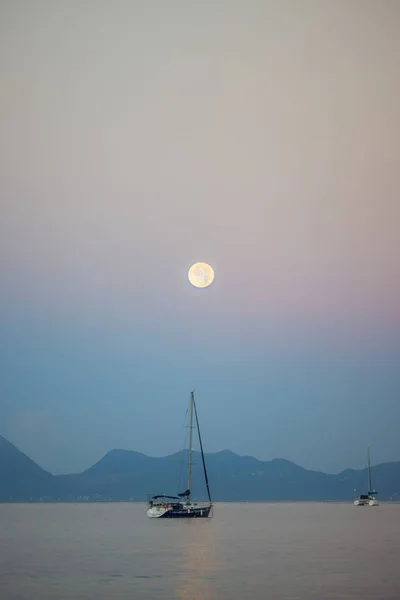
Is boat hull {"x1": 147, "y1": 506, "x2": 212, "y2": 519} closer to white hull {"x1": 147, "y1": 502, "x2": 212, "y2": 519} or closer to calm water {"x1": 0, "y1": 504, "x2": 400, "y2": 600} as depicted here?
white hull {"x1": 147, "y1": 502, "x2": 212, "y2": 519}

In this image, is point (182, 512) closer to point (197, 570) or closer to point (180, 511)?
point (180, 511)

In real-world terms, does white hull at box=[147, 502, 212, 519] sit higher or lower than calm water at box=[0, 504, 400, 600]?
higher

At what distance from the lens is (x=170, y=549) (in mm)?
80438

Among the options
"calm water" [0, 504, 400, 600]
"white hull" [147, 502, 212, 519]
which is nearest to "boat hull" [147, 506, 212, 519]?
"white hull" [147, 502, 212, 519]

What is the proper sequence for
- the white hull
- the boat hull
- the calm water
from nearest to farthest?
the calm water
the boat hull
the white hull

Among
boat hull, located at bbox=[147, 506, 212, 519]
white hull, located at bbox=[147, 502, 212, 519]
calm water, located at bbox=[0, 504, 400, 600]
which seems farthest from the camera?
white hull, located at bbox=[147, 502, 212, 519]

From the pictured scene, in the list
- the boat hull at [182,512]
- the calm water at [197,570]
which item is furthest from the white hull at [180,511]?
the calm water at [197,570]

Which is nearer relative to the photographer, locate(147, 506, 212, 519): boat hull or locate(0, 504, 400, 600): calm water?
locate(0, 504, 400, 600): calm water

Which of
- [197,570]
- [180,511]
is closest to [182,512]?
[180,511]

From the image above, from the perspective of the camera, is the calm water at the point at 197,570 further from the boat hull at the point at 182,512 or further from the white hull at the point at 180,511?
the white hull at the point at 180,511

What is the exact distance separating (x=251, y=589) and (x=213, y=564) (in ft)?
53.9

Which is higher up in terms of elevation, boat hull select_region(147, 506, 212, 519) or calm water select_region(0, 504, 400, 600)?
boat hull select_region(147, 506, 212, 519)

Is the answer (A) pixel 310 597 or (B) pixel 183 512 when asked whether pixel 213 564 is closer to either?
(A) pixel 310 597

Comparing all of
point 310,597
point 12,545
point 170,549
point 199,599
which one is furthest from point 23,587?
point 12,545
